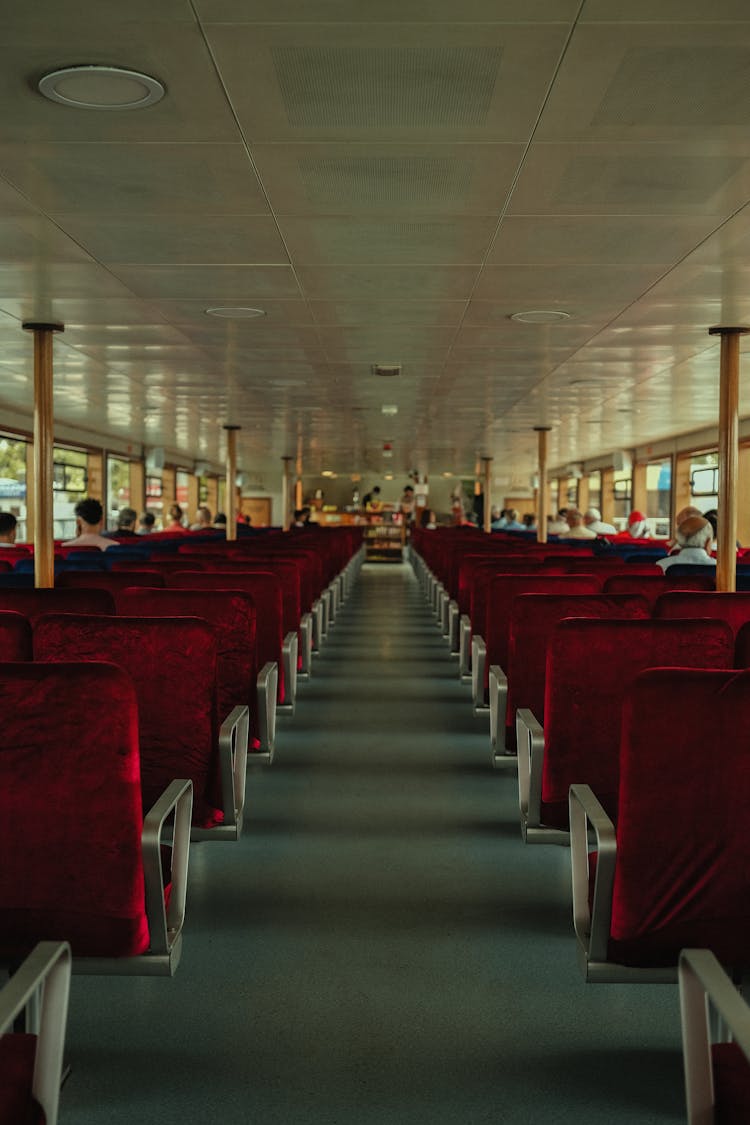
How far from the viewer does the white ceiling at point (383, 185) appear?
2.93m

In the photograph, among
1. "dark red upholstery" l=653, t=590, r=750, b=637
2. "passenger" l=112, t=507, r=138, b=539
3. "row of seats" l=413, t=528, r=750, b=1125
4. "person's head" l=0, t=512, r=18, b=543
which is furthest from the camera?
"passenger" l=112, t=507, r=138, b=539

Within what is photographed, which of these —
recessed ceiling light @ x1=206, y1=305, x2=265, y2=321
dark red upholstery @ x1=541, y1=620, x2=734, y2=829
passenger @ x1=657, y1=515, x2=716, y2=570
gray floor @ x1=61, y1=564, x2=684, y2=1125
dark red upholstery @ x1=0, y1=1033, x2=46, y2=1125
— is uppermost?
recessed ceiling light @ x1=206, y1=305, x2=265, y2=321

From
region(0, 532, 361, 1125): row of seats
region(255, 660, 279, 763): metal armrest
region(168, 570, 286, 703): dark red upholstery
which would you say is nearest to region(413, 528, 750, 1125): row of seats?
region(0, 532, 361, 1125): row of seats

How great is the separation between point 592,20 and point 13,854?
268 centimetres

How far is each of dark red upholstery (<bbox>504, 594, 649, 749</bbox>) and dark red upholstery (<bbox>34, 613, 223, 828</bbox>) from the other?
4.20 ft

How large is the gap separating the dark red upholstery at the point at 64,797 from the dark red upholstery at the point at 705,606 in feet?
8.01

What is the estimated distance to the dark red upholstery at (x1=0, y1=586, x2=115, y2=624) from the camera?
12.5 ft

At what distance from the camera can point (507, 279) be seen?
624 cm

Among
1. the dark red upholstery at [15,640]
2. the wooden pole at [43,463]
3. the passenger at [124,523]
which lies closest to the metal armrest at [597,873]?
the dark red upholstery at [15,640]

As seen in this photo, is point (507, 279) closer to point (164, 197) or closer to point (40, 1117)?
point (164, 197)

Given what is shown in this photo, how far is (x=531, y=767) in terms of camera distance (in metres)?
2.96

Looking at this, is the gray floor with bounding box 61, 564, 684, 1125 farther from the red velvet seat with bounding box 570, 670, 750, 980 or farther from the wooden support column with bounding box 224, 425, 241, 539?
the wooden support column with bounding box 224, 425, 241, 539

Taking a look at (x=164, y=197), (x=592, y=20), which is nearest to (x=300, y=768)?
(x=164, y=197)

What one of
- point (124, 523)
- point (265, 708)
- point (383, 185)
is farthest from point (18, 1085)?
point (124, 523)
